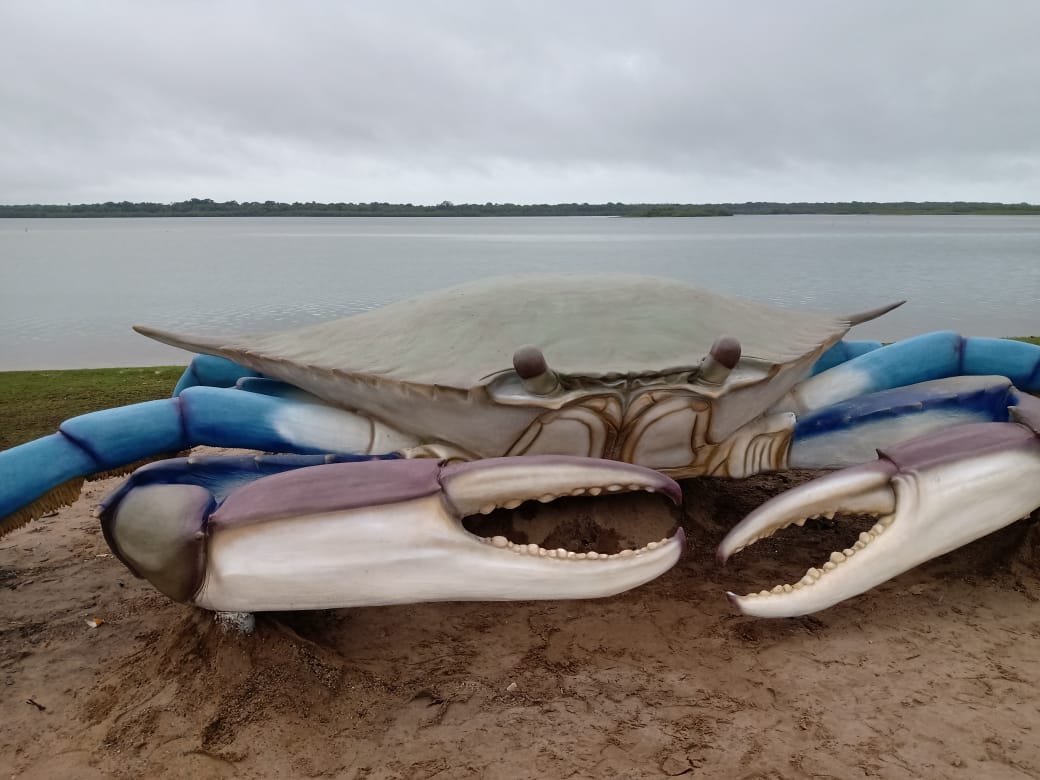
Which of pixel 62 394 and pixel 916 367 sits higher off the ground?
pixel 916 367

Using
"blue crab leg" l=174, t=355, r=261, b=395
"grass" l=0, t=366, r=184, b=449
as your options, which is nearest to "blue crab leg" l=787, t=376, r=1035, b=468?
"blue crab leg" l=174, t=355, r=261, b=395

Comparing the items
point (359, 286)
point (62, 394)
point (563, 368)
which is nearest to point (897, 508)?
point (563, 368)

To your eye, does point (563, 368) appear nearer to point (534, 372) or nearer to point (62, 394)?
point (534, 372)

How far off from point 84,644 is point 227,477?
0.75m

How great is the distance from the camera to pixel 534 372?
203cm

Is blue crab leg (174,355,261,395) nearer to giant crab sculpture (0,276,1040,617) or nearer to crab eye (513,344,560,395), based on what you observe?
giant crab sculpture (0,276,1040,617)

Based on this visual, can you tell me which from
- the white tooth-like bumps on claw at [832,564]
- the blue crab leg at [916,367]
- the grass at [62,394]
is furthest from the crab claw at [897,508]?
the grass at [62,394]

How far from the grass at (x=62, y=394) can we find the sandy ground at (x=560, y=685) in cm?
283

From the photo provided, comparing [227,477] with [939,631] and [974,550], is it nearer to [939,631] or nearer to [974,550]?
[939,631]

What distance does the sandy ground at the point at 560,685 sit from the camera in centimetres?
173

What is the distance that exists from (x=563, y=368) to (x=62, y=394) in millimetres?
5303

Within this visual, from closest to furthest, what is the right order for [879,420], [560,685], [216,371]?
[560,685] → [879,420] → [216,371]

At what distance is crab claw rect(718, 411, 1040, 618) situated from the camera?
6.17 ft

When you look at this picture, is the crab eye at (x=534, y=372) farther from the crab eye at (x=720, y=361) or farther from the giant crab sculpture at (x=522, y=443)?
the crab eye at (x=720, y=361)
